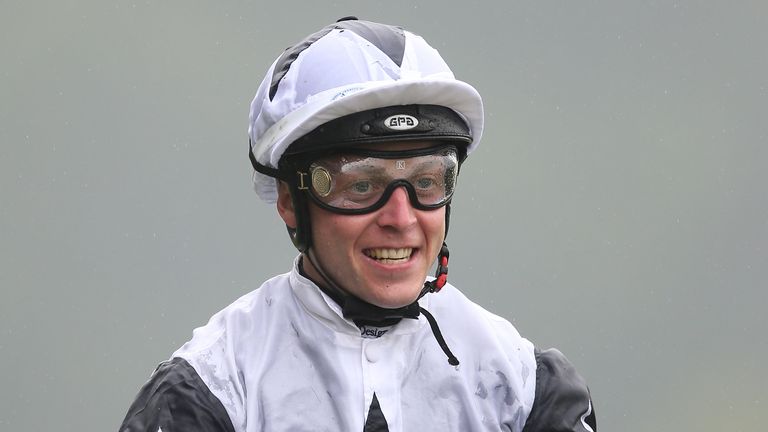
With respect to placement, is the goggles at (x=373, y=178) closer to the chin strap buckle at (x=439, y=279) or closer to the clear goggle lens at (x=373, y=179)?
the clear goggle lens at (x=373, y=179)

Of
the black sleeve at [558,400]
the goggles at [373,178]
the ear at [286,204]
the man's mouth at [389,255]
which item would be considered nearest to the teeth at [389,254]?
the man's mouth at [389,255]

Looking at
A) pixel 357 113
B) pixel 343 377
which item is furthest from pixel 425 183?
pixel 343 377

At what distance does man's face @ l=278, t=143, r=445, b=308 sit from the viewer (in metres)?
3.66

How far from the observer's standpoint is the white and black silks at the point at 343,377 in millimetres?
3658

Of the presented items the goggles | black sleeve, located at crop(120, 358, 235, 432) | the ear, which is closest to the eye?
the goggles

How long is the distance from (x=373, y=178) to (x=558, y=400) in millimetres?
696

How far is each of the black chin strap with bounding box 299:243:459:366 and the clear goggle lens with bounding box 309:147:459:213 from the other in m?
0.18

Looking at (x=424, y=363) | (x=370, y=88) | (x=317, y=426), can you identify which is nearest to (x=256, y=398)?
(x=317, y=426)

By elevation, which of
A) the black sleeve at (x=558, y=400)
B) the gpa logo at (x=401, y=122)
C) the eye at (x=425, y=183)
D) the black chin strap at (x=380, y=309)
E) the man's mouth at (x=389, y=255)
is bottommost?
the black sleeve at (x=558, y=400)

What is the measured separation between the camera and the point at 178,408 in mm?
3617

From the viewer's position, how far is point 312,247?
3779mm

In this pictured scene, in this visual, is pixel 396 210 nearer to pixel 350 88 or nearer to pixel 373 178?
pixel 373 178

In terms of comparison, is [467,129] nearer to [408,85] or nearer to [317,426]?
[408,85]

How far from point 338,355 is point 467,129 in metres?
0.60
